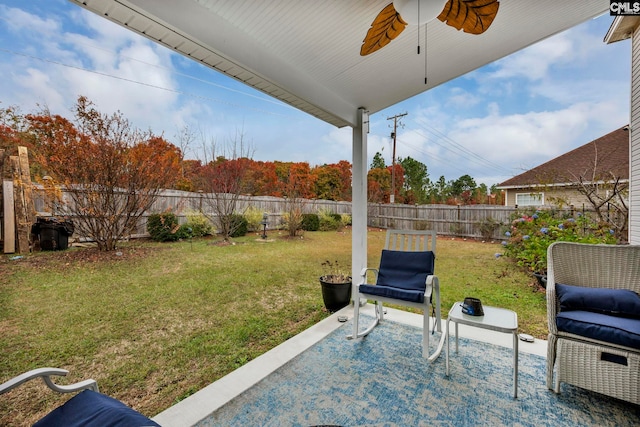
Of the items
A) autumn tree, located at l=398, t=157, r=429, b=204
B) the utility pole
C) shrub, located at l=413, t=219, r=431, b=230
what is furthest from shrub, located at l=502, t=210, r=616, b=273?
the utility pole

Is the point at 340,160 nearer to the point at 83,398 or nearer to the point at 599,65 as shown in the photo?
the point at 599,65

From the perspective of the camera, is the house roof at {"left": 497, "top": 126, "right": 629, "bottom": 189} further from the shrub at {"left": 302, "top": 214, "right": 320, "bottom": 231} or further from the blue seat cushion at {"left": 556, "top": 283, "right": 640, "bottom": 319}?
the shrub at {"left": 302, "top": 214, "right": 320, "bottom": 231}

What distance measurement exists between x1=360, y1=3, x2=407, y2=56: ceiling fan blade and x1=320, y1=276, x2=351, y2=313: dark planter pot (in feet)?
7.30

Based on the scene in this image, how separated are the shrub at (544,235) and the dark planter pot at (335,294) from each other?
265 centimetres

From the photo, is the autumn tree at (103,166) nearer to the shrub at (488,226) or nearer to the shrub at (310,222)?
the shrub at (310,222)

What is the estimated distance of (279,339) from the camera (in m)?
2.32

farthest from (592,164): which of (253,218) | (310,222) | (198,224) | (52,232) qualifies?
(52,232)

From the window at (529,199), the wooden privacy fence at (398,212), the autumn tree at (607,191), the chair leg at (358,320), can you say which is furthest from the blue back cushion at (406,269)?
the window at (529,199)

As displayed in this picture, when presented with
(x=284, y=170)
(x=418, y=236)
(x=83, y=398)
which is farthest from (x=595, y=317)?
(x=284, y=170)

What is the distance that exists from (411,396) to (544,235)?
3357 millimetres

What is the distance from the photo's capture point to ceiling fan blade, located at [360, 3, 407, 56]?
4.56 feet

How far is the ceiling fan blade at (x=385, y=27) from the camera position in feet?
4.56

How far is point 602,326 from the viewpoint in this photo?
1.45m

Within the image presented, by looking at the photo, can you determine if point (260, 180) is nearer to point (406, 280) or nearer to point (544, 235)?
point (406, 280)
